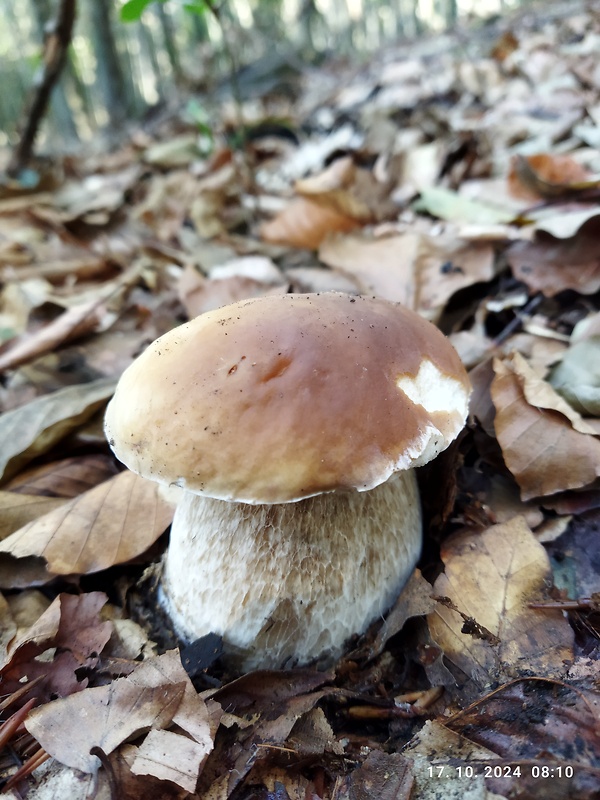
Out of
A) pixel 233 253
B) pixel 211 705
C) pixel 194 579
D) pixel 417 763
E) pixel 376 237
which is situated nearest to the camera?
pixel 417 763

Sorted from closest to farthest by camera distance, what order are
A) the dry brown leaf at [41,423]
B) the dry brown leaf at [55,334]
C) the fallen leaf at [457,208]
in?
the dry brown leaf at [41,423] → the dry brown leaf at [55,334] → the fallen leaf at [457,208]

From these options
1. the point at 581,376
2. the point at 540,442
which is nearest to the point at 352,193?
the point at 581,376

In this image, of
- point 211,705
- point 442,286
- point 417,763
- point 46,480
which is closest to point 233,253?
point 442,286

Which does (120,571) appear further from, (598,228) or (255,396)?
(598,228)

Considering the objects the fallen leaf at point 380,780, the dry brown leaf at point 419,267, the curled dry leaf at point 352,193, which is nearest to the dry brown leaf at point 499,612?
the fallen leaf at point 380,780

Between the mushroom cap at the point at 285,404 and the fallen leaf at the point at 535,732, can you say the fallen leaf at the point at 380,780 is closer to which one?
the fallen leaf at the point at 535,732

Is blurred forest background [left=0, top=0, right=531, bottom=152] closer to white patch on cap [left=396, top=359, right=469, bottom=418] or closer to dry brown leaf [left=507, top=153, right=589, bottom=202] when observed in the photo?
dry brown leaf [left=507, top=153, right=589, bottom=202]
